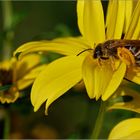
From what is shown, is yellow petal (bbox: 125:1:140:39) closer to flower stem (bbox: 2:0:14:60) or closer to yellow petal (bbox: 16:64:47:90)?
yellow petal (bbox: 16:64:47:90)

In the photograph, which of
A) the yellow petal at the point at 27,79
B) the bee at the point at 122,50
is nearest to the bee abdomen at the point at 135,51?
the bee at the point at 122,50

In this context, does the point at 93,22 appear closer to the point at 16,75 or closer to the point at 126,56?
A: the point at 126,56

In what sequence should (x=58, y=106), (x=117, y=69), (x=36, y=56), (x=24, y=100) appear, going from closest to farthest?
(x=117, y=69) → (x=24, y=100) → (x=36, y=56) → (x=58, y=106)

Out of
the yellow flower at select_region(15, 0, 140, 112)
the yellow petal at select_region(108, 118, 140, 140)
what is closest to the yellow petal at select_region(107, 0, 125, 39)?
the yellow flower at select_region(15, 0, 140, 112)

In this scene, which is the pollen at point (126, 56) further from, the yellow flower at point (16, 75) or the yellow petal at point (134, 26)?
the yellow flower at point (16, 75)

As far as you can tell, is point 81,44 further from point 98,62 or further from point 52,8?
point 52,8

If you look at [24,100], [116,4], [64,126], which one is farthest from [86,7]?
[64,126]
